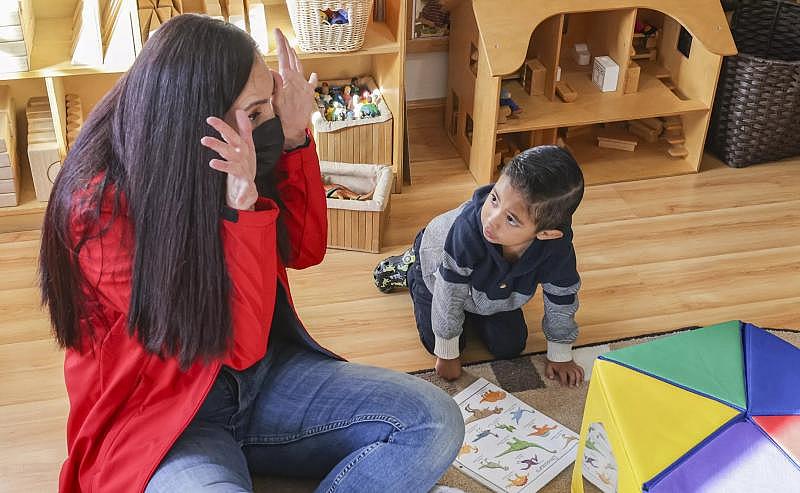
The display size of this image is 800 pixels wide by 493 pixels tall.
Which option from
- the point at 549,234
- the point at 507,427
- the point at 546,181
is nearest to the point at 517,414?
the point at 507,427

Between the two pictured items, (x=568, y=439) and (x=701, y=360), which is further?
(x=568, y=439)

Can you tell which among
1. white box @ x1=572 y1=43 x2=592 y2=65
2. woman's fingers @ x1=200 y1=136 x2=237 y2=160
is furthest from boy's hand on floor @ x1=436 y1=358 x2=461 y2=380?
white box @ x1=572 y1=43 x2=592 y2=65

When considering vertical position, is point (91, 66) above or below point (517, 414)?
above

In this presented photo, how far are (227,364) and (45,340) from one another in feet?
2.71

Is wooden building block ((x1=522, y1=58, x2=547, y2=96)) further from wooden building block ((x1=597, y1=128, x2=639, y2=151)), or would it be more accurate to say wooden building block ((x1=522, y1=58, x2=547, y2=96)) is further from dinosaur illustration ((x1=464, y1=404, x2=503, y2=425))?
dinosaur illustration ((x1=464, y1=404, x2=503, y2=425))

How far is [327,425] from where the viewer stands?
1.54 metres

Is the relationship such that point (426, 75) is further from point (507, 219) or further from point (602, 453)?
point (602, 453)

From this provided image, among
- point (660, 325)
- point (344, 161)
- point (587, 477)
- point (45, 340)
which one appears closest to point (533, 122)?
point (344, 161)

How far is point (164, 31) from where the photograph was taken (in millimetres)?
1276

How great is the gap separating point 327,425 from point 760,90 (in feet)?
5.79

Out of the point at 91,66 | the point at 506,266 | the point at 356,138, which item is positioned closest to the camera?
the point at 506,266

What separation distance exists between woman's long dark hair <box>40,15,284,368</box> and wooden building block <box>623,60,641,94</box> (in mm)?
1662

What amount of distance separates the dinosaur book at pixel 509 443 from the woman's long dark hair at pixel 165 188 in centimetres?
64

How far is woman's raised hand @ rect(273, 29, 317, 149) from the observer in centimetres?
150
